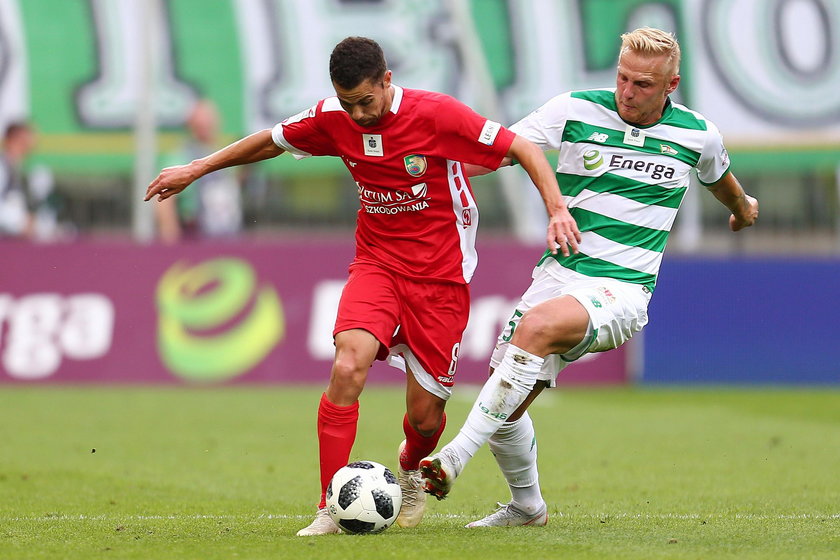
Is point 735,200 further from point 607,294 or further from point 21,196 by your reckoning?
point 21,196

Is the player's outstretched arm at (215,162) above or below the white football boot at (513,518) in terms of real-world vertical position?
above

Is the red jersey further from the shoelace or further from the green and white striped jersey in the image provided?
the shoelace

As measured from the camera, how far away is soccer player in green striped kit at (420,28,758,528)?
6.53 m

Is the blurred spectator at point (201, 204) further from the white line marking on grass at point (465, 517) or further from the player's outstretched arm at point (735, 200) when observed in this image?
the player's outstretched arm at point (735, 200)

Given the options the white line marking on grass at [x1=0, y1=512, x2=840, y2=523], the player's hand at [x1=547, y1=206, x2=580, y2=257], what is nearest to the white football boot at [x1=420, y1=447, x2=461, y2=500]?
the player's hand at [x1=547, y1=206, x2=580, y2=257]

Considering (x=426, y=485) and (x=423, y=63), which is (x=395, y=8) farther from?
(x=426, y=485)

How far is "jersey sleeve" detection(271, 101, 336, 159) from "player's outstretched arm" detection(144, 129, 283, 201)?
7 centimetres

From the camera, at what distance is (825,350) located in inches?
635

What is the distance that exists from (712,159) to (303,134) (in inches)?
80.9

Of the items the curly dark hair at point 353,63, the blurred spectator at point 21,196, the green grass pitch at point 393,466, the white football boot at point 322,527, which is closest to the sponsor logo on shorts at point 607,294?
the green grass pitch at point 393,466

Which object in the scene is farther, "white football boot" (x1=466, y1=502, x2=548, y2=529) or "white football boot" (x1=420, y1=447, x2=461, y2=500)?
"white football boot" (x1=466, y1=502, x2=548, y2=529)

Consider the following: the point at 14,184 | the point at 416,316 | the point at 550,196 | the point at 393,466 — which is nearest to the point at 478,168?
the point at 550,196

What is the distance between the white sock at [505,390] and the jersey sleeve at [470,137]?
92cm

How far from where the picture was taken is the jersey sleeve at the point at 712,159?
6.82 metres
